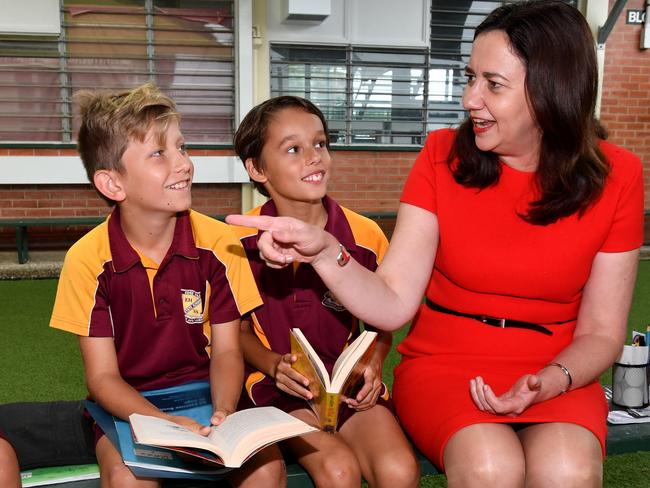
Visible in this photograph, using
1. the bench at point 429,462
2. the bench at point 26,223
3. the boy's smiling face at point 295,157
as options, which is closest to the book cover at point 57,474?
the bench at point 429,462

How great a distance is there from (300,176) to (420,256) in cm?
55

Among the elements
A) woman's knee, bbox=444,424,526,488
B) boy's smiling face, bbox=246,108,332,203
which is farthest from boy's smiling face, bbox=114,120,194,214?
woman's knee, bbox=444,424,526,488

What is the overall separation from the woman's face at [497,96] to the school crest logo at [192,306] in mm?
870

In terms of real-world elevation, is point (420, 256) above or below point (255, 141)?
below

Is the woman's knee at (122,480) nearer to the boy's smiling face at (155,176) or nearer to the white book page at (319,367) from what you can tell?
the white book page at (319,367)

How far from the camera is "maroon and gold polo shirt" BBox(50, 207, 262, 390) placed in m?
1.81

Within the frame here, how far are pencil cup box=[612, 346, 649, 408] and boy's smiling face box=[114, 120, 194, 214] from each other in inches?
55.5

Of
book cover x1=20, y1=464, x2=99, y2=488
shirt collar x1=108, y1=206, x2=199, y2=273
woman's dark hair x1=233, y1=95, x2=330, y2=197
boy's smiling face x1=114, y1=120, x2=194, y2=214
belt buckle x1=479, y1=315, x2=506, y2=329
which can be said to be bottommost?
book cover x1=20, y1=464, x2=99, y2=488

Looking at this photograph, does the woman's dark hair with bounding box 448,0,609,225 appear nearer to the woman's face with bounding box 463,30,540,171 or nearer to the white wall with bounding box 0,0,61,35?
the woman's face with bounding box 463,30,540,171

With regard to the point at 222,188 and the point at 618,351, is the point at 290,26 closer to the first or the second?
the point at 222,188

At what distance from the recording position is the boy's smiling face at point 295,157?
2184 mm

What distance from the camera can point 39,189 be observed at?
265 inches

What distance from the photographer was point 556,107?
1.69 meters

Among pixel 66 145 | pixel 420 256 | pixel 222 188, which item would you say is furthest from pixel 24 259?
pixel 420 256
